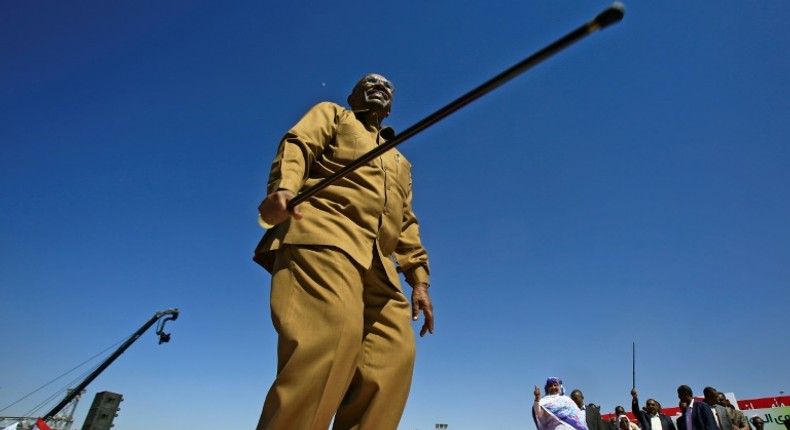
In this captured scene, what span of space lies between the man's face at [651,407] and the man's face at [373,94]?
29.3ft

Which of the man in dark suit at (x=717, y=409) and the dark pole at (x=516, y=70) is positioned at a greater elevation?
the dark pole at (x=516, y=70)

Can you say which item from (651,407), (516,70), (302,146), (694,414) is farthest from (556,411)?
(516,70)

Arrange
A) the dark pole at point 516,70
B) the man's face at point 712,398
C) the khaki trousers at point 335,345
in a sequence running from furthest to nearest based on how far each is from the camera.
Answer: the man's face at point 712,398
the khaki trousers at point 335,345
the dark pole at point 516,70

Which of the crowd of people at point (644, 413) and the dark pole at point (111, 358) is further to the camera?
the dark pole at point (111, 358)

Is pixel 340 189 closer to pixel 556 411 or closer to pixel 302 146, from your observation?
pixel 302 146

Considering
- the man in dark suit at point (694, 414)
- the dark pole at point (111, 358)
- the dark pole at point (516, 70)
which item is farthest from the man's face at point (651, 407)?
the dark pole at point (111, 358)

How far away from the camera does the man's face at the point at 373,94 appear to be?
2.99 meters

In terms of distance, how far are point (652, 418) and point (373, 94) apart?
29.2 ft

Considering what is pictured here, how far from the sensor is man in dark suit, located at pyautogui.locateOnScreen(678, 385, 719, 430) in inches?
272

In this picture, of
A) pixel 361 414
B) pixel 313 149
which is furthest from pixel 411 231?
pixel 361 414

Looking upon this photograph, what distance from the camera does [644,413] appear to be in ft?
28.7

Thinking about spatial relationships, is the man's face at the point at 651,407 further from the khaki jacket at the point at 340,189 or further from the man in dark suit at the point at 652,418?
the khaki jacket at the point at 340,189

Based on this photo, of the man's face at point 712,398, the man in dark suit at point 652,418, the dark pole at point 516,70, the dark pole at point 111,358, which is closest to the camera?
the dark pole at point 516,70

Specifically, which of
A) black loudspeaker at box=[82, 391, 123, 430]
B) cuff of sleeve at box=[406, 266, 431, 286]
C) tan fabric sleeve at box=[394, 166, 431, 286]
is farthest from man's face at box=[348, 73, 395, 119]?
black loudspeaker at box=[82, 391, 123, 430]
